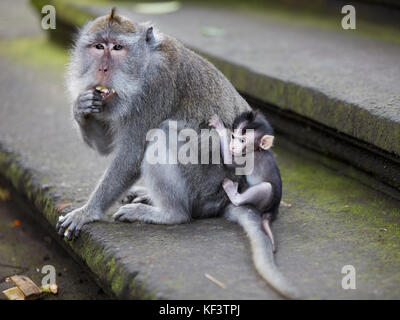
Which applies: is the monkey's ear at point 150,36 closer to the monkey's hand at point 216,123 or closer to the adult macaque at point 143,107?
the adult macaque at point 143,107

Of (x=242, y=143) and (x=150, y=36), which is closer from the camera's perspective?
(x=242, y=143)

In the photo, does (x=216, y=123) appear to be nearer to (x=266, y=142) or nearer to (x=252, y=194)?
(x=266, y=142)

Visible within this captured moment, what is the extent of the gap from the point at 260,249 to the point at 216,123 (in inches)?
31.7

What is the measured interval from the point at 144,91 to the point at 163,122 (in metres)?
0.21

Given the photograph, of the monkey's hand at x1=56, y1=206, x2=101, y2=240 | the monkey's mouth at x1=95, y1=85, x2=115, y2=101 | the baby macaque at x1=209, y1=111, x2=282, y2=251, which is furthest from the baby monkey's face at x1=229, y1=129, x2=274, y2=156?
the monkey's hand at x1=56, y1=206, x2=101, y2=240

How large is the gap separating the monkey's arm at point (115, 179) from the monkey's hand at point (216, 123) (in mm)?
400

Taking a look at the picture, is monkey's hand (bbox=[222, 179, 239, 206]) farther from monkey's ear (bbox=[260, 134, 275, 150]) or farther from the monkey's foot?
the monkey's foot

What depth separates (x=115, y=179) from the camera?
3342 mm

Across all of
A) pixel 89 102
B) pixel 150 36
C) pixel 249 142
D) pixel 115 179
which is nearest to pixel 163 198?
pixel 115 179

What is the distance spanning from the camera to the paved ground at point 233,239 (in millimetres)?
2684

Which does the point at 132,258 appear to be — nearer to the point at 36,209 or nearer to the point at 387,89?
the point at 36,209

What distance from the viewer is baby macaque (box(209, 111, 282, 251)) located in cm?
319

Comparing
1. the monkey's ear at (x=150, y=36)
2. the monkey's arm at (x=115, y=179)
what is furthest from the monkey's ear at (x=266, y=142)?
the monkey's ear at (x=150, y=36)

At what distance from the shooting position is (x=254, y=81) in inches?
180
